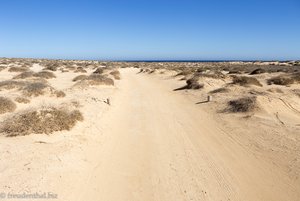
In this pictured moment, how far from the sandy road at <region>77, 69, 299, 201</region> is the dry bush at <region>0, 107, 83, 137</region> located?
1.78 meters

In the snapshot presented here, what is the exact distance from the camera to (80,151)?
905 centimetres

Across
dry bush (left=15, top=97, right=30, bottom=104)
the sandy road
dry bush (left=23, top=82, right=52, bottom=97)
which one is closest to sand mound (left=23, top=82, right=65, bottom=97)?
dry bush (left=23, top=82, right=52, bottom=97)

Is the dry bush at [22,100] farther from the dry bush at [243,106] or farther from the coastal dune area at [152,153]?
the dry bush at [243,106]

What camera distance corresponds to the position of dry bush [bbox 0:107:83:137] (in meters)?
10.1

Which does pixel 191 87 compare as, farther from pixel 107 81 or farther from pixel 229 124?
pixel 229 124

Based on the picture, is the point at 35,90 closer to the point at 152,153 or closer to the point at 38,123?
the point at 38,123

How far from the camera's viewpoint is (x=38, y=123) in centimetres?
1045

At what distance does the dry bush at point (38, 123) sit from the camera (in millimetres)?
10127

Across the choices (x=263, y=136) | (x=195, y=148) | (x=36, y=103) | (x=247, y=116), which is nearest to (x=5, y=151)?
(x=195, y=148)

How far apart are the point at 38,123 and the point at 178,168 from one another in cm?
582

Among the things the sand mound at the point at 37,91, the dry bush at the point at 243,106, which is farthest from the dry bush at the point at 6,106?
the dry bush at the point at 243,106

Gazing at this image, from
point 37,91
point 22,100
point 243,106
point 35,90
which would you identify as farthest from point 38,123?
point 243,106

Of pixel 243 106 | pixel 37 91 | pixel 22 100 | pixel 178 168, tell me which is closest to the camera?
pixel 178 168

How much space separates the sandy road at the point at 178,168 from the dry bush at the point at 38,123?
178cm
